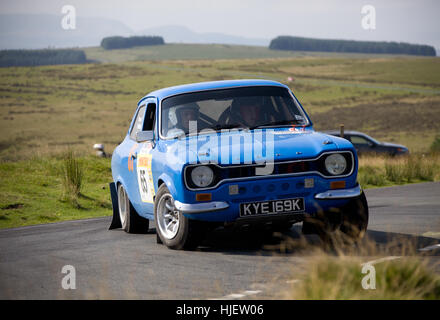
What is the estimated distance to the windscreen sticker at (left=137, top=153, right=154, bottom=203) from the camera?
336 inches

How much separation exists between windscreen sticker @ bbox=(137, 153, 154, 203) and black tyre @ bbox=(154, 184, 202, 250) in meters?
0.51

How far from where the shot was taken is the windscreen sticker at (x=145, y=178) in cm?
855

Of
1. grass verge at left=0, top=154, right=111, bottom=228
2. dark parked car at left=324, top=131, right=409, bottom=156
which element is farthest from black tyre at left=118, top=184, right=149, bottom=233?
dark parked car at left=324, top=131, right=409, bottom=156

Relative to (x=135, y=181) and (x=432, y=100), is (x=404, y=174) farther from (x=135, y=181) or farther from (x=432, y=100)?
(x=432, y=100)

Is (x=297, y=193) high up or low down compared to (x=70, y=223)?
up

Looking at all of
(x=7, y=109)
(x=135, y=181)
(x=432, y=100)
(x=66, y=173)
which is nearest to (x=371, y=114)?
(x=432, y=100)

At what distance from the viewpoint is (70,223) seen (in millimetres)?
12289

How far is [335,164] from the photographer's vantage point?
768 cm

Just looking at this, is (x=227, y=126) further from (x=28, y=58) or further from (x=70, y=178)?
(x=28, y=58)

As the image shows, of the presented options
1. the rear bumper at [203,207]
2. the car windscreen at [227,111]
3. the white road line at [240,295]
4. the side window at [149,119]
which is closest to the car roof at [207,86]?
the car windscreen at [227,111]

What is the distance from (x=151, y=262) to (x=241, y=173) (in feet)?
4.18

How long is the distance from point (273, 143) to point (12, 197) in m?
8.97

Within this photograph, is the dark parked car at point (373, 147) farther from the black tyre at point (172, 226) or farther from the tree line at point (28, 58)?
the tree line at point (28, 58)

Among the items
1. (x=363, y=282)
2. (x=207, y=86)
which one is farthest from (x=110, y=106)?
(x=363, y=282)
